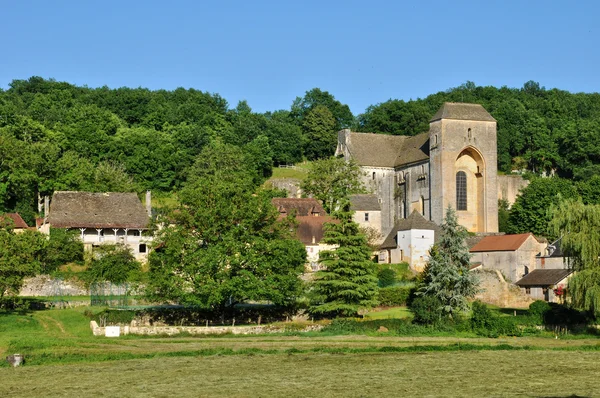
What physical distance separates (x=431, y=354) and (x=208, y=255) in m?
16.5

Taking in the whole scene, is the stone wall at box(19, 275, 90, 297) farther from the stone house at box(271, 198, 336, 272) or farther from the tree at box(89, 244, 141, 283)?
the stone house at box(271, 198, 336, 272)

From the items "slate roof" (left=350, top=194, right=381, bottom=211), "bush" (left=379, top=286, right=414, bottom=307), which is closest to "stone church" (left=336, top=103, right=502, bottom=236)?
"slate roof" (left=350, top=194, right=381, bottom=211)

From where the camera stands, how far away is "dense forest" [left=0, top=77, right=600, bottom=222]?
80125 millimetres

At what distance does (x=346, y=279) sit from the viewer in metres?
51.9

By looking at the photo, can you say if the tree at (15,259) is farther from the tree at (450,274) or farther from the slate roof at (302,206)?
the slate roof at (302,206)

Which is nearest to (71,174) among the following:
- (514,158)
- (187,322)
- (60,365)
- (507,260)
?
(187,322)

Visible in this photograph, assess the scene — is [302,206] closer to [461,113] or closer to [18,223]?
[461,113]

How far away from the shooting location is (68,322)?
4741 cm

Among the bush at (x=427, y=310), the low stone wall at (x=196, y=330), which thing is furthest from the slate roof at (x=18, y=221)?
the bush at (x=427, y=310)

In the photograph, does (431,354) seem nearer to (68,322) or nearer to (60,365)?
(60,365)

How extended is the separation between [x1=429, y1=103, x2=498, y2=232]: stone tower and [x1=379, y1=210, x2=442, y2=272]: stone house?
27.5 feet

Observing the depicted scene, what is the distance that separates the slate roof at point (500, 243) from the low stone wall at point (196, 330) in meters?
22.8

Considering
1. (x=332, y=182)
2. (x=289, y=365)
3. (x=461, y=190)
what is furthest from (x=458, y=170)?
(x=289, y=365)

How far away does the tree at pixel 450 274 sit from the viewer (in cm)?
5112
